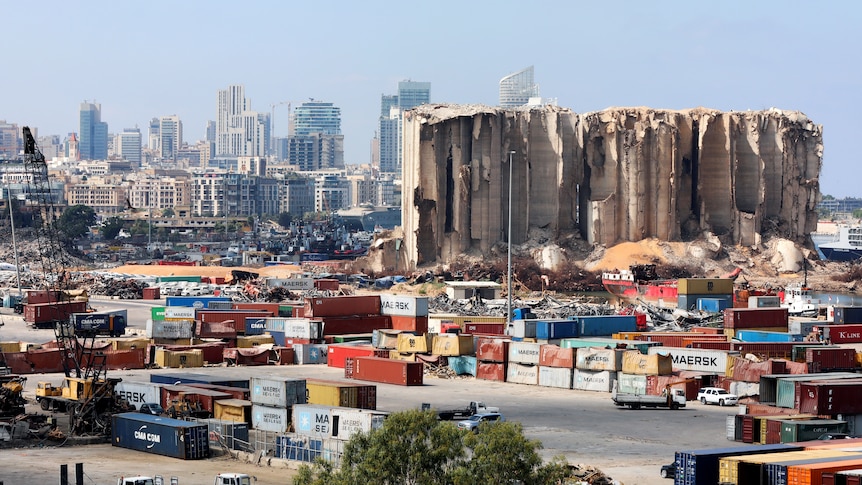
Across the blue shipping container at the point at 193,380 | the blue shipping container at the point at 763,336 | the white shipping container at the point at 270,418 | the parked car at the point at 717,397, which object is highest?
the blue shipping container at the point at 763,336

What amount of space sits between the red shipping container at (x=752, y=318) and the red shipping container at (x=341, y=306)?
1850cm

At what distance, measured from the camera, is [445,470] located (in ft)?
102

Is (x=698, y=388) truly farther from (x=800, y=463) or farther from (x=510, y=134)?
(x=510, y=134)

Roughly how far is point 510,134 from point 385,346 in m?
70.4

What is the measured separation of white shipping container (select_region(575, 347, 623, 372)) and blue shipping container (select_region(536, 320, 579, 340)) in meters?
6.10

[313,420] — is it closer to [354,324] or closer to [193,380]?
[193,380]

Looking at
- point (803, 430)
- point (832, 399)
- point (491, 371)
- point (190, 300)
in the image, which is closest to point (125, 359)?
point (491, 371)

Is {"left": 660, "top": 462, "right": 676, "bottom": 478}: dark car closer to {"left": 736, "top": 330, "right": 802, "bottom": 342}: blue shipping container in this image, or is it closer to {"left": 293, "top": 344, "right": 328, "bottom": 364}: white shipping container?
{"left": 736, "top": 330, "right": 802, "bottom": 342}: blue shipping container

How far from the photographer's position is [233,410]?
156ft

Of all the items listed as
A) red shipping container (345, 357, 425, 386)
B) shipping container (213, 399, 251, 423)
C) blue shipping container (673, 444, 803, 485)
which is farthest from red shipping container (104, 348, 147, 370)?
blue shipping container (673, 444, 803, 485)

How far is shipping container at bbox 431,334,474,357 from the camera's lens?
67.1m

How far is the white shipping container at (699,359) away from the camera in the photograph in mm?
59906

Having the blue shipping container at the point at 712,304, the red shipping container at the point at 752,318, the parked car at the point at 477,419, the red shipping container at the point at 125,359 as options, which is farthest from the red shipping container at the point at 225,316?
the parked car at the point at 477,419

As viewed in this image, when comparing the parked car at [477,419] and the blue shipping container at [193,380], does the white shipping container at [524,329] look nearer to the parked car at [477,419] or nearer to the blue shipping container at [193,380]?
the blue shipping container at [193,380]
